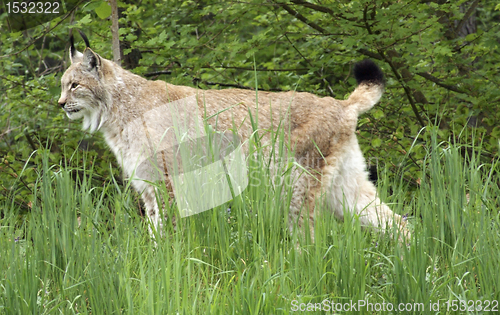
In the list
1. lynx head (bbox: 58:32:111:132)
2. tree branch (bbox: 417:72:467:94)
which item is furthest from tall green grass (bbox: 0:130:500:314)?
tree branch (bbox: 417:72:467:94)

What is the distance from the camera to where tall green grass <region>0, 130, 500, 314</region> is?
2.49 meters

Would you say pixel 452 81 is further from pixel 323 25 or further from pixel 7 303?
pixel 7 303

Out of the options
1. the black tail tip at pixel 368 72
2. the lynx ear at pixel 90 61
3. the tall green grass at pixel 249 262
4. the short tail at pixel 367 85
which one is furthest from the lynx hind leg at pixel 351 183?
the lynx ear at pixel 90 61

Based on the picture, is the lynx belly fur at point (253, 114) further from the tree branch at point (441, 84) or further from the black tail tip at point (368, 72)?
the tree branch at point (441, 84)

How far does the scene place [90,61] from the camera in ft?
14.4

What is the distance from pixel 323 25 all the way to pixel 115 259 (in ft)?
13.3

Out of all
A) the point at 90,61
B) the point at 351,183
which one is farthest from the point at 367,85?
the point at 90,61

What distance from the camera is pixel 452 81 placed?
5.75 meters

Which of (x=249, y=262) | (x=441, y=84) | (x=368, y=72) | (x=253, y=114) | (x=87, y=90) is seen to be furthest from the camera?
(x=441, y=84)

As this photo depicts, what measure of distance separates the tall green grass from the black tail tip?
1553 millimetres

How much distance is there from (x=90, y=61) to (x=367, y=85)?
237 centimetres

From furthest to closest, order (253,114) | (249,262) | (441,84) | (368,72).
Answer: (441,84) < (368,72) < (253,114) < (249,262)

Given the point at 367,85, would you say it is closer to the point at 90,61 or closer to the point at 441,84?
the point at 441,84

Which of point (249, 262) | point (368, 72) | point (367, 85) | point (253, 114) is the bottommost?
point (249, 262)
